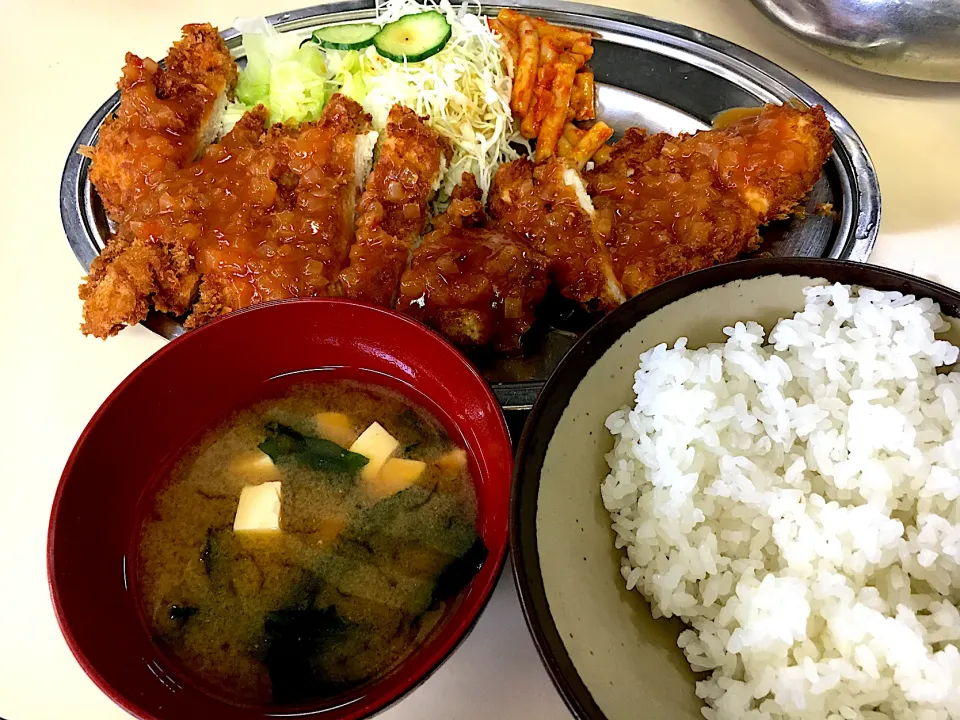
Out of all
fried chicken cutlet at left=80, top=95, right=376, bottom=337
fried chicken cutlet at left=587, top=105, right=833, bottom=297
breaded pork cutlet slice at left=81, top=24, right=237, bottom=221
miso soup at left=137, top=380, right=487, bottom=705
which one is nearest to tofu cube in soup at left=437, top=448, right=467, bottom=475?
miso soup at left=137, top=380, right=487, bottom=705

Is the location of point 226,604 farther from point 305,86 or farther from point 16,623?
point 305,86

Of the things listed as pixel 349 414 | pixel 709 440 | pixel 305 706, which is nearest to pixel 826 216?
pixel 709 440

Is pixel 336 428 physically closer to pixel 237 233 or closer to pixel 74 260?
pixel 237 233

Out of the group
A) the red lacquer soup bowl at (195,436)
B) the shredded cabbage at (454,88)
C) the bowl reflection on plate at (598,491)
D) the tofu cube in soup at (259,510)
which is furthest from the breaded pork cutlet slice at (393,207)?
the bowl reflection on plate at (598,491)

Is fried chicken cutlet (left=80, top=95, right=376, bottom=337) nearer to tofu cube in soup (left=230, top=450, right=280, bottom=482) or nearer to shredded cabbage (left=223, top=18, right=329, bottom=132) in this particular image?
shredded cabbage (left=223, top=18, right=329, bottom=132)

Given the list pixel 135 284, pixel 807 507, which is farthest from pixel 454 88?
pixel 807 507
